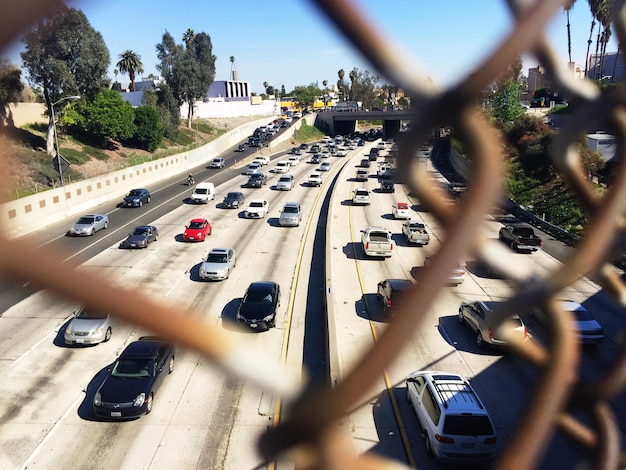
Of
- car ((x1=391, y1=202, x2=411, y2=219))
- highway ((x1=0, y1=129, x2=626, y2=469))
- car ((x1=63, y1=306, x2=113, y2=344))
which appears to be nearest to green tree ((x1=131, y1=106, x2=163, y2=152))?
highway ((x1=0, y1=129, x2=626, y2=469))

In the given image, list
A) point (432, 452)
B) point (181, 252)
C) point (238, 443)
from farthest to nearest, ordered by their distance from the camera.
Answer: point (181, 252) < point (238, 443) < point (432, 452)

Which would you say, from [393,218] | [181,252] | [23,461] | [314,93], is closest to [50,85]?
[181,252]

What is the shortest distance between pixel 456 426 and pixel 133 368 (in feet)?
27.8

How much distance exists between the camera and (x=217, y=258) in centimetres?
2364

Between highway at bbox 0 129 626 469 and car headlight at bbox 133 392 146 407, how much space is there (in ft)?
1.36

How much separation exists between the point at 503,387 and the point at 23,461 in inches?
464

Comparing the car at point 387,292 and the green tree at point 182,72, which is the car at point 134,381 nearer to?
the car at point 387,292

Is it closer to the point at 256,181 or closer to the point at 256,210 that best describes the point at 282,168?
the point at 256,181

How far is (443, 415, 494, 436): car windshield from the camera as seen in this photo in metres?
10.9

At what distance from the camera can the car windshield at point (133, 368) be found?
13892 millimetres

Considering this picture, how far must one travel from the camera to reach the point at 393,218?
36781 millimetres

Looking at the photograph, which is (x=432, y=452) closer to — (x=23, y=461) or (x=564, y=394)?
(x=23, y=461)

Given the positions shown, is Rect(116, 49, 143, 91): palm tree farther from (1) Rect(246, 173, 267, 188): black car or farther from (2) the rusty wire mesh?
(2) the rusty wire mesh

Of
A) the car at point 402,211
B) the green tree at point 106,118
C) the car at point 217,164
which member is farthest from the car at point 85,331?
the car at point 217,164
